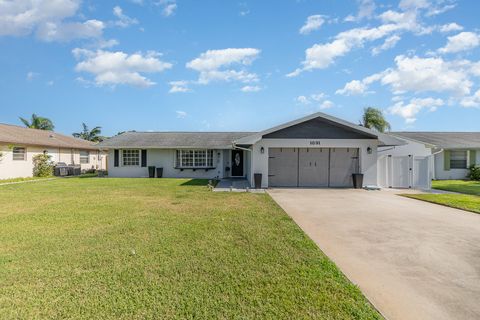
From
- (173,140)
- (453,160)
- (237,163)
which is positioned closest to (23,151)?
(173,140)

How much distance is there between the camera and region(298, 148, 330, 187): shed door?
1400 cm

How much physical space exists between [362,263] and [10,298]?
16.6ft

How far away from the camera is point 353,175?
13.8m

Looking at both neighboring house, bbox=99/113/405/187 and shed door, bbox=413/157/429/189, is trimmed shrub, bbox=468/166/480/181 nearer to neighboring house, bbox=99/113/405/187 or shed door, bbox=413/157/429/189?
shed door, bbox=413/157/429/189

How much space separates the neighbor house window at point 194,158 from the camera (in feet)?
64.4

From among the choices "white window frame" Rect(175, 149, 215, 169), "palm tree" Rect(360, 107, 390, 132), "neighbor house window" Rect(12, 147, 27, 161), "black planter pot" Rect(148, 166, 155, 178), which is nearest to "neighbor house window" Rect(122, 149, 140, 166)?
"black planter pot" Rect(148, 166, 155, 178)

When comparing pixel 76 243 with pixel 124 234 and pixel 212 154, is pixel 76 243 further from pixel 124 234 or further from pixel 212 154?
pixel 212 154

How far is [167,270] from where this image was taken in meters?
3.77

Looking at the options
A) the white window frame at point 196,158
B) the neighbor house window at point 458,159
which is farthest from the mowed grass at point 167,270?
the neighbor house window at point 458,159

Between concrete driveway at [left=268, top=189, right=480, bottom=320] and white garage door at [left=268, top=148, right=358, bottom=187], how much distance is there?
5.11 meters

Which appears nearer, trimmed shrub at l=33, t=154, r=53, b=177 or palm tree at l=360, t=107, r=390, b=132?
trimmed shrub at l=33, t=154, r=53, b=177

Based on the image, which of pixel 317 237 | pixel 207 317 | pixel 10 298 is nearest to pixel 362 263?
pixel 317 237

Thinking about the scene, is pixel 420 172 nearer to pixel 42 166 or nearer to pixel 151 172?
pixel 151 172

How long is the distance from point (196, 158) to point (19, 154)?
12957 mm
